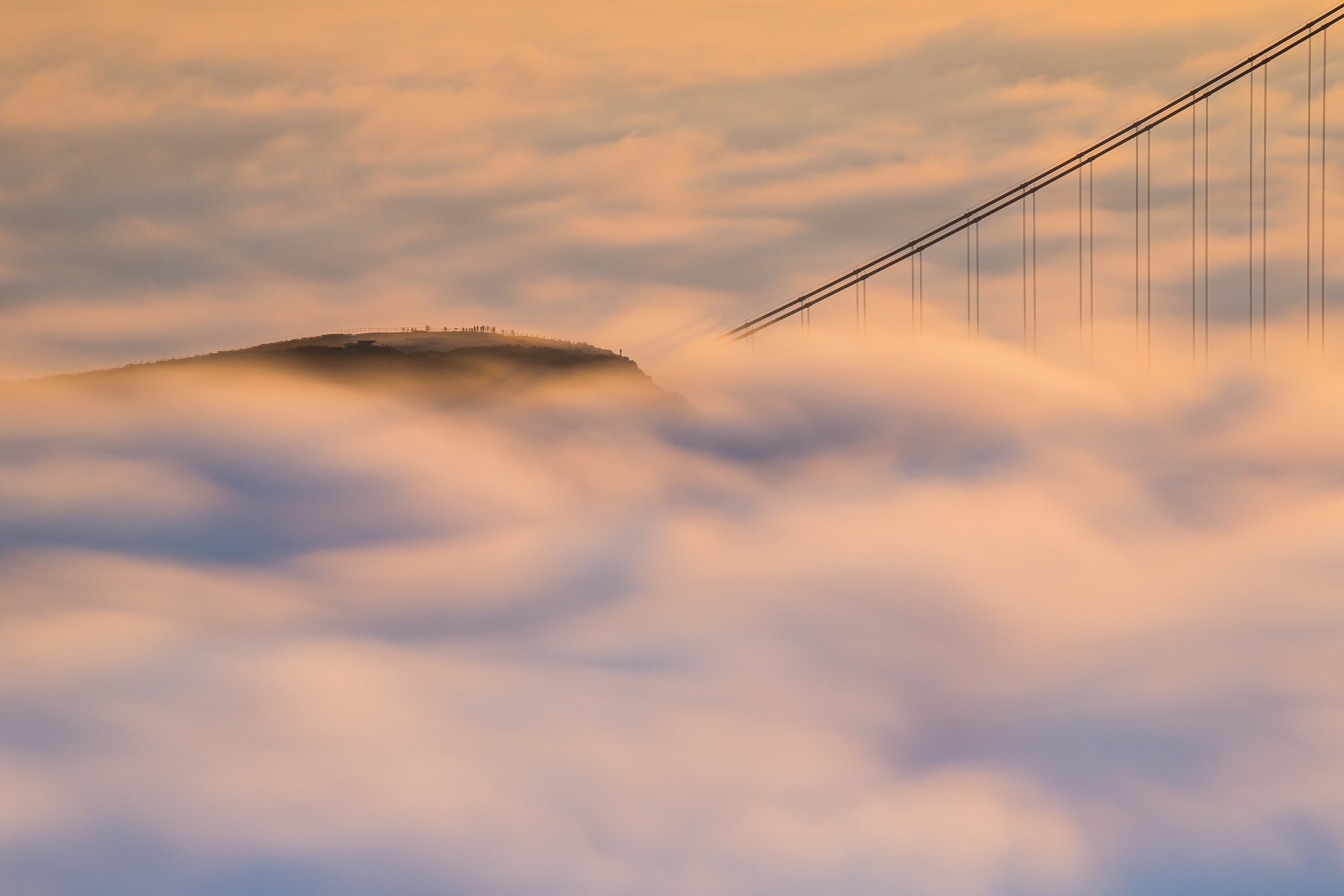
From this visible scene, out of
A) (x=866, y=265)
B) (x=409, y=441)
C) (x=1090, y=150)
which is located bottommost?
(x=409, y=441)

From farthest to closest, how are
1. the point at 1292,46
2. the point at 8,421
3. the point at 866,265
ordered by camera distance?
1. the point at 8,421
2. the point at 866,265
3. the point at 1292,46

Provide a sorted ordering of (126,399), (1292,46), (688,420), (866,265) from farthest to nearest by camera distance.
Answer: (688,420), (126,399), (866,265), (1292,46)

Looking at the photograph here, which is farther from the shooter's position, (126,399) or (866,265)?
(126,399)

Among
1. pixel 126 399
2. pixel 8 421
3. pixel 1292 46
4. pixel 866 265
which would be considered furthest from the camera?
pixel 126 399

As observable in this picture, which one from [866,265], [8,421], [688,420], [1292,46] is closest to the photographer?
[1292,46]

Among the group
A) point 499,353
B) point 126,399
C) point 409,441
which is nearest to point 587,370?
point 499,353

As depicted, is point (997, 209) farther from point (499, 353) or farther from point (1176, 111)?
point (499, 353)

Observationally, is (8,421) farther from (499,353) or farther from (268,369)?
(499,353)

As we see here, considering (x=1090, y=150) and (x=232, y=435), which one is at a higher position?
(x=1090, y=150)

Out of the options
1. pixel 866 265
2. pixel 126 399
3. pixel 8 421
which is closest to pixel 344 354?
pixel 126 399
